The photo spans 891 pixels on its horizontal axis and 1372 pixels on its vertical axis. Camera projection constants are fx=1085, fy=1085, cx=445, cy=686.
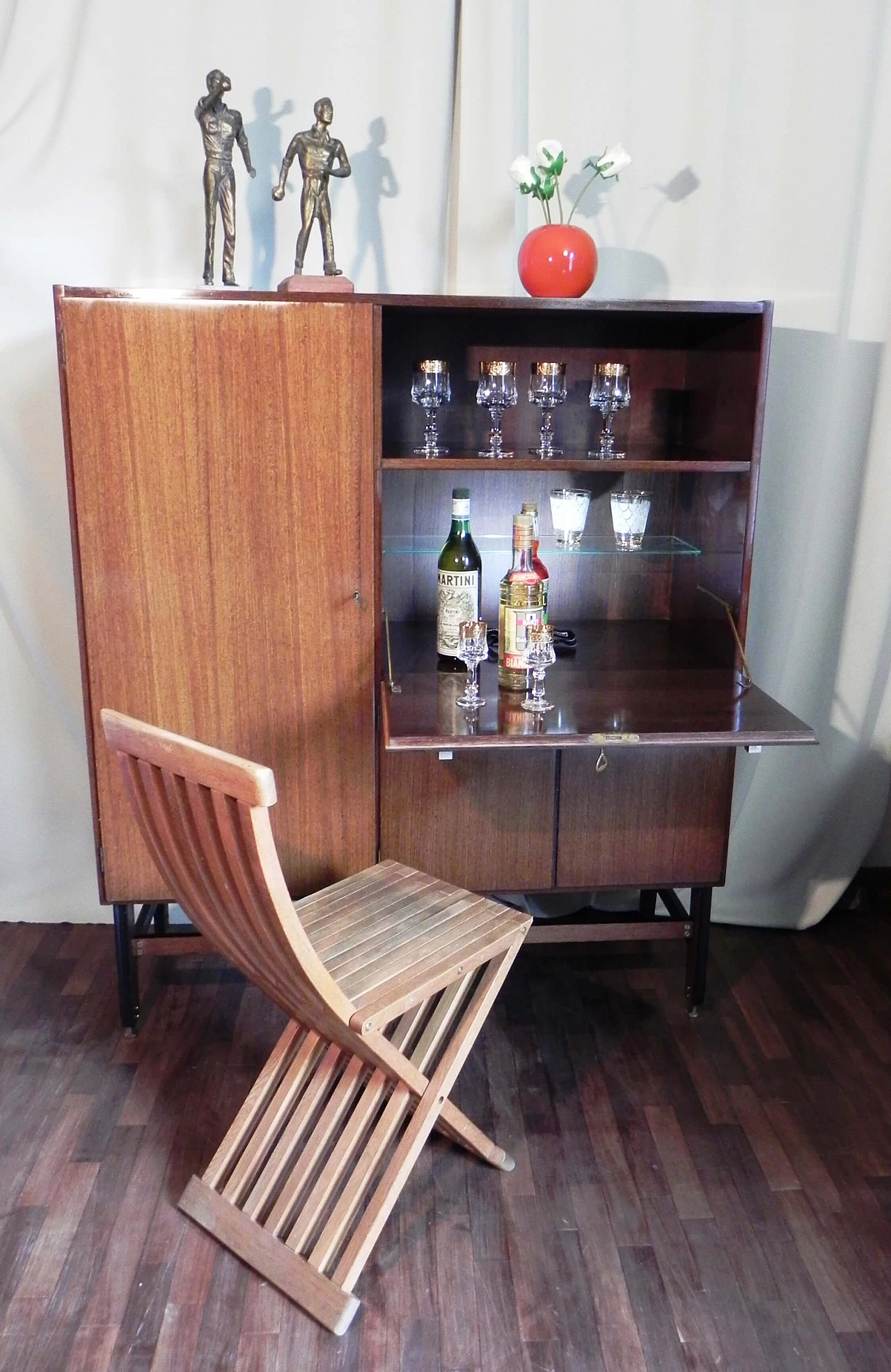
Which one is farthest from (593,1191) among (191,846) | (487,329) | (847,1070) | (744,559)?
(487,329)

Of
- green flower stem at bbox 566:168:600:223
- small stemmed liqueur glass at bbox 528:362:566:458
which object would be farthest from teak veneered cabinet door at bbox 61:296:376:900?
green flower stem at bbox 566:168:600:223

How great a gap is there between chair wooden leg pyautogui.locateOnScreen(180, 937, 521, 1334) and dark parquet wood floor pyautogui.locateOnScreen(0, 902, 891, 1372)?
5 cm

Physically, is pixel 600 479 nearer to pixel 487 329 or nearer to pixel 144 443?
pixel 487 329

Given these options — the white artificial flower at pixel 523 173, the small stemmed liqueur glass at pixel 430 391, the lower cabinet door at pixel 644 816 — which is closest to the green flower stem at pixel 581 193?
the white artificial flower at pixel 523 173

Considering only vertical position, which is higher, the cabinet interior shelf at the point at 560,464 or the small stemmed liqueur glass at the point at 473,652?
the cabinet interior shelf at the point at 560,464

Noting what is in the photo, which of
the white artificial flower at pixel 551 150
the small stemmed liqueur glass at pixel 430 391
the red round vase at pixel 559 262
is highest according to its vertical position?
the white artificial flower at pixel 551 150

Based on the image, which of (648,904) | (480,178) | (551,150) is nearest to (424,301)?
(551,150)

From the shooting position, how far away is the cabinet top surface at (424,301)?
1.87m

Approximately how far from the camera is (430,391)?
85.3 inches

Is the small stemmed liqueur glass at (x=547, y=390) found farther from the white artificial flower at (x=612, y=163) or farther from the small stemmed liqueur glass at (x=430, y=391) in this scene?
the white artificial flower at (x=612, y=163)

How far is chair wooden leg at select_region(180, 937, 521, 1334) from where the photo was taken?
170cm

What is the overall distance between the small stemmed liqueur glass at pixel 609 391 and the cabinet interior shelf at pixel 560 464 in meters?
0.12

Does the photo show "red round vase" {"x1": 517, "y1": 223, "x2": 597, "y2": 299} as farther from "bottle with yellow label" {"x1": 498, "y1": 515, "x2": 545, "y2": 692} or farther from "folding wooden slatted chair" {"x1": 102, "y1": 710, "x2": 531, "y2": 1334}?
"folding wooden slatted chair" {"x1": 102, "y1": 710, "x2": 531, "y2": 1334}

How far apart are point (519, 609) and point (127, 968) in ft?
3.70
